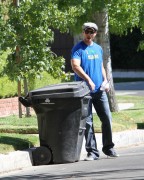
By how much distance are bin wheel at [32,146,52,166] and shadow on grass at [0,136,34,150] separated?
0.32m

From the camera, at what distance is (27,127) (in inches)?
505

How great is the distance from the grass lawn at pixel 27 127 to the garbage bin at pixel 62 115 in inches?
25.0

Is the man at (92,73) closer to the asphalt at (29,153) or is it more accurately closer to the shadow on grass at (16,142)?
the asphalt at (29,153)

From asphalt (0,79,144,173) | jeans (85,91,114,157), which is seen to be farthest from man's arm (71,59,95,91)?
asphalt (0,79,144,173)

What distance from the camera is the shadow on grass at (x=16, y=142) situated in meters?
10.7

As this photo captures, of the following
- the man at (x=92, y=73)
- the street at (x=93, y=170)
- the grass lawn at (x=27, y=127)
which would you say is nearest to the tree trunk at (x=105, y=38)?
the grass lawn at (x=27, y=127)

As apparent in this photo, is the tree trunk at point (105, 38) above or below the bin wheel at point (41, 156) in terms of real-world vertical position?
above

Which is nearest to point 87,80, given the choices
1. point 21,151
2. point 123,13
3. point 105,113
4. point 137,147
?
point 105,113

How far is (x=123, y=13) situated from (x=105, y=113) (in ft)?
14.2

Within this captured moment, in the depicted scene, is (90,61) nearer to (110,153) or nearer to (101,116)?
(101,116)

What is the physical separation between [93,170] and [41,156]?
A: 1117mm

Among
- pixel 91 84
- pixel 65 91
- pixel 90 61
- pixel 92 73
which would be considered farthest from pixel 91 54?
pixel 65 91

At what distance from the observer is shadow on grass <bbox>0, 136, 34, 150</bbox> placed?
10.7 meters

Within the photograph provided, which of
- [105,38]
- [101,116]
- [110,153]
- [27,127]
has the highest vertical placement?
[105,38]
